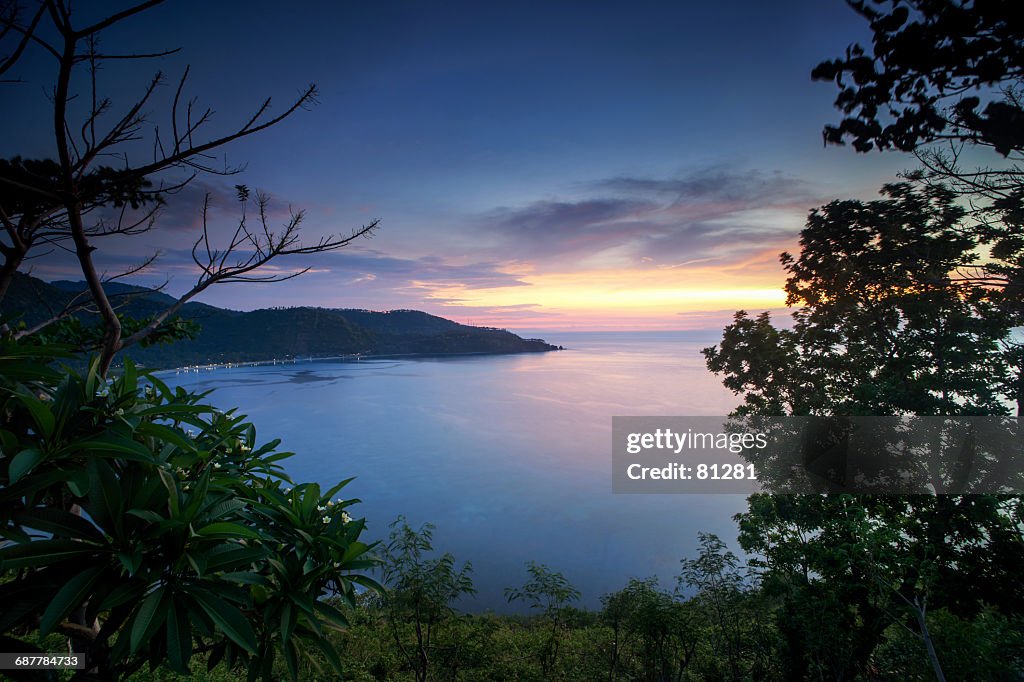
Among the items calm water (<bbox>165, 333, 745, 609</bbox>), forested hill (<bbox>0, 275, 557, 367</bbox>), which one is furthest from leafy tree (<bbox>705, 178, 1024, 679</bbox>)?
forested hill (<bbox>0, 275, 557, 367</bbox>)

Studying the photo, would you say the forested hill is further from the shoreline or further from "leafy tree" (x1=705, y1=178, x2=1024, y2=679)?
"leafy tree" (x1=705, y1=178, x2=1024, y2=679)

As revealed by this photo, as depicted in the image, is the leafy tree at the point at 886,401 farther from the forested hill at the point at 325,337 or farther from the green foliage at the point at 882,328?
the forested hill at the point at 325,337

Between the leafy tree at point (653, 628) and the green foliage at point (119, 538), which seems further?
the leafy tree at point (653, 628)

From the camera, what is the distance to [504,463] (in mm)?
29125

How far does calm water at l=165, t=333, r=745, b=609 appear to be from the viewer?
18.2 meters

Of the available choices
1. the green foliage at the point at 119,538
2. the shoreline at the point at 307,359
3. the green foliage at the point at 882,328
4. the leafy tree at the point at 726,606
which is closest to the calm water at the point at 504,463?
the leafy tree at the point at 726,606

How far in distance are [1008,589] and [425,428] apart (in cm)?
3627

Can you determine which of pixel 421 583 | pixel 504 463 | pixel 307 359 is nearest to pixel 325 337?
pixel 307 359

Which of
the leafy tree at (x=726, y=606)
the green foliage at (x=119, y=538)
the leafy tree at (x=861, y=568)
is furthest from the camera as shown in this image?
the leafy tree at (x=726, y=606)

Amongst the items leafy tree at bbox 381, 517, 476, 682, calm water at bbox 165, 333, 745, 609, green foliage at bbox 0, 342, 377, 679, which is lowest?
calm water at bbox 165, 333, 745, 609

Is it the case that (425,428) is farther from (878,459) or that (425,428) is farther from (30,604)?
(30,604)

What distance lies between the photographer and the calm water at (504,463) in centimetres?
1823

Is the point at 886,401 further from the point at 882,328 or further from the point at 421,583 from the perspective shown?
the point at 421,583

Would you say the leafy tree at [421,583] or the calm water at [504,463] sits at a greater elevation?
the leafy tree at [421,583]
